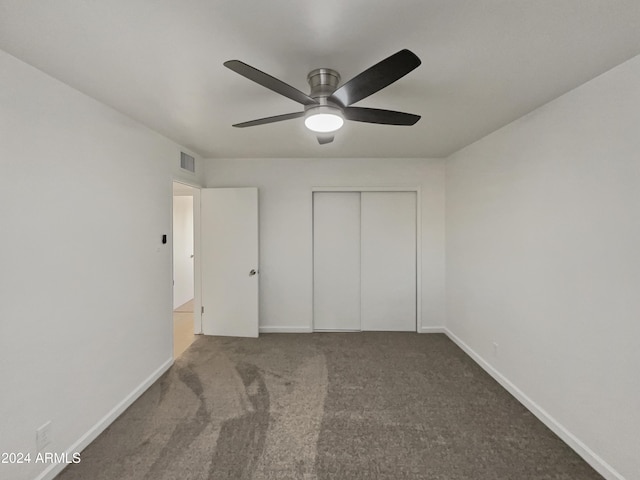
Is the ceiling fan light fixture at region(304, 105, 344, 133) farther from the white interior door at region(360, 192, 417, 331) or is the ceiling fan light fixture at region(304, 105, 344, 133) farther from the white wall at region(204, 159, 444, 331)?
the white interior door at region(360, 192, 417, 331)

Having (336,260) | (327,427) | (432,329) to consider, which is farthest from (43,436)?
(432,329)

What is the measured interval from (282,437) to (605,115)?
2.85 m

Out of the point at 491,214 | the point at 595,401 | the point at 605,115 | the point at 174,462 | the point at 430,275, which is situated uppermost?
the point at 605,115

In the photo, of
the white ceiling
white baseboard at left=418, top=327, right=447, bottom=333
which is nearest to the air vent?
the white ceiling

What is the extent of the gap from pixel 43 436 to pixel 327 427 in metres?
1.69

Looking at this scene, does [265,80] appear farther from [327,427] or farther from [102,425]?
[102,425]

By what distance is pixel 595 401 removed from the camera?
5.50 feet

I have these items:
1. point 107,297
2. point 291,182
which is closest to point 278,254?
point 291,182

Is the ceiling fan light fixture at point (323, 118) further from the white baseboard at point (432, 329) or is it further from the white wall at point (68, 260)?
the white baseboard at point (432, 329)

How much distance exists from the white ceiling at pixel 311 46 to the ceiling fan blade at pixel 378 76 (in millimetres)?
220

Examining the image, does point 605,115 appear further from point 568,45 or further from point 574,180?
point 568,45

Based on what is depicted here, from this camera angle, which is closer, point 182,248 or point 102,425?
point 102,425

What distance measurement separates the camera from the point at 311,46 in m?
1.36

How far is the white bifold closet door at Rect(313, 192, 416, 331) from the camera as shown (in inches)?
152
